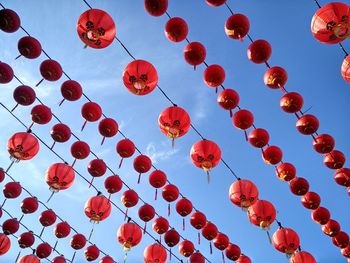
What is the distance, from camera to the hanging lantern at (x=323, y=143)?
766cm

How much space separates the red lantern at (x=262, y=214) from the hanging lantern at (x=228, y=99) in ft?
7.75

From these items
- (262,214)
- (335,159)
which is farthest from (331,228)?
(262,214)

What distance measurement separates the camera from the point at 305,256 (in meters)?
8.17

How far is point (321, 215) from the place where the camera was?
29.0 ft

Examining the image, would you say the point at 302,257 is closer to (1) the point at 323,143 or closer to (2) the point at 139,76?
(1) the point at 323,143

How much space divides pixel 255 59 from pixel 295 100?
127 cm

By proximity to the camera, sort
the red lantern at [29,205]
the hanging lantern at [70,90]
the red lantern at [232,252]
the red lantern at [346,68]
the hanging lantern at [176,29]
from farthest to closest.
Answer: the red lantern at [232,252] → the red lantern at [29,205] → the hanging lantern at [70,90] → the hanging lantern at [176,29] → the red lantern at [346,68]

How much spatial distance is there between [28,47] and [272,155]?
5675 millimetres

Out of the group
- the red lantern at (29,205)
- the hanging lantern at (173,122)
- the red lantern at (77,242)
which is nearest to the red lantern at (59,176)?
the red lantern at (29,205)

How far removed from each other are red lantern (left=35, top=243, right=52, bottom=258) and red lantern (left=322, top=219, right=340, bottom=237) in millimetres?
7761

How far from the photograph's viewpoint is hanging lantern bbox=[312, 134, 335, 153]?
302 inches

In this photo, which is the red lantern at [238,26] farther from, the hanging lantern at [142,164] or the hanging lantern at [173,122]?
the hanging lantern at [142,164]

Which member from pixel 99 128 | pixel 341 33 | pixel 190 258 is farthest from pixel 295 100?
pixel 190 258

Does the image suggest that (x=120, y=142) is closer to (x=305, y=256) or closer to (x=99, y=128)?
(x=99, y=128)
